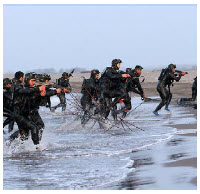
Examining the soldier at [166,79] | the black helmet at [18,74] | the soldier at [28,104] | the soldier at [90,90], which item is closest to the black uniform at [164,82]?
the soldier at [166,79]

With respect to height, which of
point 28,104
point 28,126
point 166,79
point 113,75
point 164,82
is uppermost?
point 113,75

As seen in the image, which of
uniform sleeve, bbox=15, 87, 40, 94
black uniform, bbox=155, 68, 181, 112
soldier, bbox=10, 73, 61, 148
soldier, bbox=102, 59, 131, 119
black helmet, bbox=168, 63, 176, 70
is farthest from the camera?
black uniform, bbox=155, 68, 181, 112

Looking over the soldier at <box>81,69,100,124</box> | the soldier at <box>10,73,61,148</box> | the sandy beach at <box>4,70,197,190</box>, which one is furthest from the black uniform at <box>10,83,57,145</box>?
the soldier at <box>81,69,100,124</box>

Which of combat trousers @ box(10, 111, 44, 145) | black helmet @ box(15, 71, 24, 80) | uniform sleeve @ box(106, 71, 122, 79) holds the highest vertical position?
black helmet @ box(15, 71, 24, 80)

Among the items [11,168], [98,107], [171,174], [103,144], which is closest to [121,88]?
[98,107]

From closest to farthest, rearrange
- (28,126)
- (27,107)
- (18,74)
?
1. (28,126)
2. (27,107)
3. (18,74)

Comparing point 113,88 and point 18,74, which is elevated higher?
point 18,74

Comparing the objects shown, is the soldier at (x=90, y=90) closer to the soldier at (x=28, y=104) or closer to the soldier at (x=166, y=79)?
the soldier at (x=166, y=79)

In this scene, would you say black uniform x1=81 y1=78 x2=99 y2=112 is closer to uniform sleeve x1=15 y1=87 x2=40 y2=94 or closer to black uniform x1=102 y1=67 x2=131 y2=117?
black uniform x1=102 y1=67 x2=131 y2=117

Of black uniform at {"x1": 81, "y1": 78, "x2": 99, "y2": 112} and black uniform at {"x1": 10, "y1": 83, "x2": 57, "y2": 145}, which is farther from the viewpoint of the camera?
black uniform at {"x1": 81, "y1": 78, "x2": 99, "y2": 112}

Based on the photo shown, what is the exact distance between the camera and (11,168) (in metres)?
12.1

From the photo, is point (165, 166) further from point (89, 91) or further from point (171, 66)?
point (171, 66)

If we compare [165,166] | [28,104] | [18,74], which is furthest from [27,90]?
[165,166]

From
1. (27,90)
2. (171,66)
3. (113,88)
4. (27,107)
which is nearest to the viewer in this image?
(27,90)
